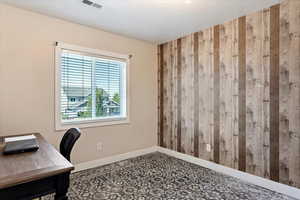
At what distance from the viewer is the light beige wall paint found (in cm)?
227

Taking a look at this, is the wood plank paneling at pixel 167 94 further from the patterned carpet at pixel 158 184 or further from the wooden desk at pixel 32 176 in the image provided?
the wooden desk at pixel 32 176

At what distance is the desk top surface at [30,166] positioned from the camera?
1.02m

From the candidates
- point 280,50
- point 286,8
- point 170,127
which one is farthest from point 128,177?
point 286,8

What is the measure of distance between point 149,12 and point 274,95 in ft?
6.78

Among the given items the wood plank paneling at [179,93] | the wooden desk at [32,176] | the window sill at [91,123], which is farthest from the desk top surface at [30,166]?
the wood plank paneling at [179,93]

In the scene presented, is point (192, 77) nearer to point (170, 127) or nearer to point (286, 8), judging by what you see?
point (170, 127)

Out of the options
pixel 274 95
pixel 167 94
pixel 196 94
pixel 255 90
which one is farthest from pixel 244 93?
pixel 167 94

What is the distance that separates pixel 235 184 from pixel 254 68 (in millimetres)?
1681

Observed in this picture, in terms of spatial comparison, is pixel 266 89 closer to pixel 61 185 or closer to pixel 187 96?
pixel 187 96

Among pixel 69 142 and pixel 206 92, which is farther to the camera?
pixel 206 92

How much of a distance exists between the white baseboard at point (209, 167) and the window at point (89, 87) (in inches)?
27.0

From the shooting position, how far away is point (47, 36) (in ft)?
8.42

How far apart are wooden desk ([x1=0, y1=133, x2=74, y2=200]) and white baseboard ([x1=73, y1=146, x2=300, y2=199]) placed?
66.3 inches

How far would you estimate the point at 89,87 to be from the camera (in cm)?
307
